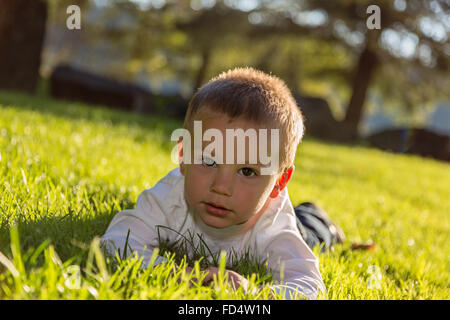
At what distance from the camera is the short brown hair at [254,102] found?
82.9 inches

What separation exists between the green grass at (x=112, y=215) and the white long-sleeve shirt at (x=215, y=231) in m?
0.14

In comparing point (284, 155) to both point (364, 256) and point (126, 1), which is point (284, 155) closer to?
point (364, 256)

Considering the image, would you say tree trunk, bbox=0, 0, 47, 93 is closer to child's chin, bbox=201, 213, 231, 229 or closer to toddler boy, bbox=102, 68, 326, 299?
toddler boy, bbox=102, 68, 326, 299

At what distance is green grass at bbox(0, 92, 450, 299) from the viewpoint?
1.55m

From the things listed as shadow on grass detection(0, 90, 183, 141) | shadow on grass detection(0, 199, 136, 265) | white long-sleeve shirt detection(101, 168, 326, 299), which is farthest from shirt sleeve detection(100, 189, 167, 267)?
shadow on grass detection(0, 90, 183, 141)

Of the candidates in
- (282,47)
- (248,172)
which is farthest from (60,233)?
(282,47)

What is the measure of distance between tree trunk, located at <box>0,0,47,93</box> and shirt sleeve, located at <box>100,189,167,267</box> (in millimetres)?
10851

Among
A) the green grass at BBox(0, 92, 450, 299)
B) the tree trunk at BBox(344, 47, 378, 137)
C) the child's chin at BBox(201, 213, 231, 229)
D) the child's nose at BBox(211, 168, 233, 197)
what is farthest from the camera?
the tree trunk at BBox(344, 47, 378, 137)

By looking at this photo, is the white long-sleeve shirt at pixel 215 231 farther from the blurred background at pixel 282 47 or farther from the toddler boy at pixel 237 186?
the blurred background at pixel 282 47

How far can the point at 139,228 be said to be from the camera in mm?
2318

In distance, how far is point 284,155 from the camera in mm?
2275

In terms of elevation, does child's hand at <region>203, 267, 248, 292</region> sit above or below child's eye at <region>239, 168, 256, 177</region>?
below
